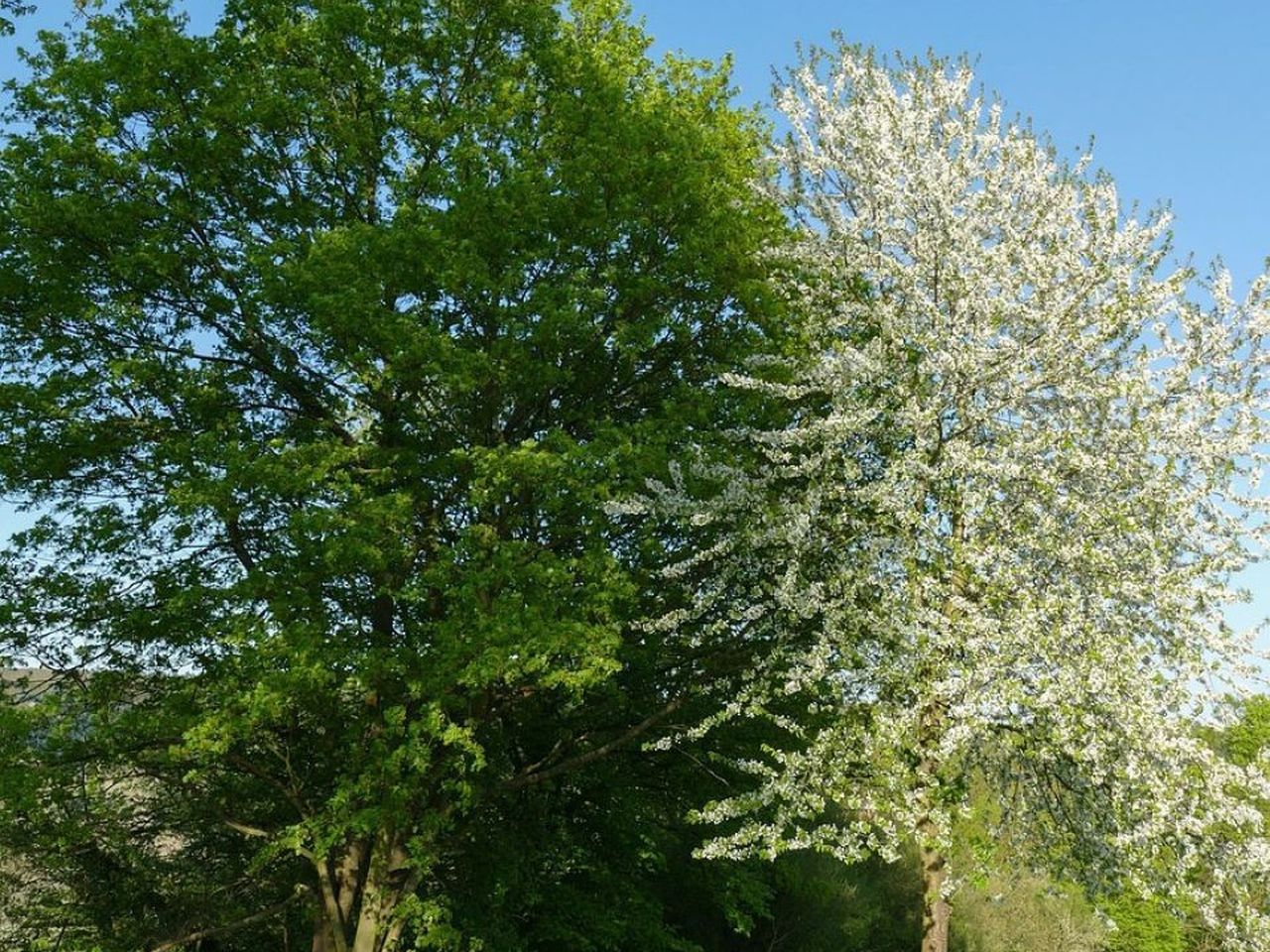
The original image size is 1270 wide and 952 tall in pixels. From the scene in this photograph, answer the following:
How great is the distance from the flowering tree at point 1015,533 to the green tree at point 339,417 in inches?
83.8

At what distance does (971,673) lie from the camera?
10.1 meters

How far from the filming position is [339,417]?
604 inches

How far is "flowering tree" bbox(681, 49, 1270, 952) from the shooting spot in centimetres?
1041

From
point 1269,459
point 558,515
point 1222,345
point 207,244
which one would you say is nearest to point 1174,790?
point 1269,459

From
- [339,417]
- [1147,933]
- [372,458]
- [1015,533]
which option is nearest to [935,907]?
[1015,533]

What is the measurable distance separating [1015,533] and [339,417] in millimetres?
9722

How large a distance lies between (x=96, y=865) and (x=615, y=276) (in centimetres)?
1146

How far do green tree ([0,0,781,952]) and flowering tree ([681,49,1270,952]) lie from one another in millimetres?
2129

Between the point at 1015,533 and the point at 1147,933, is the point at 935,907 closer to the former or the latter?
the point at 1015,533

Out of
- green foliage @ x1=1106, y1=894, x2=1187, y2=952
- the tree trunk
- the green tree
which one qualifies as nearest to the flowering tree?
the tree trunk

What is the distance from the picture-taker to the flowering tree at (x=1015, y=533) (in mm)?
10406

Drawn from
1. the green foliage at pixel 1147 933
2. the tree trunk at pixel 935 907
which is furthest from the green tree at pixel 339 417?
the green foliage at pixel 1147 933

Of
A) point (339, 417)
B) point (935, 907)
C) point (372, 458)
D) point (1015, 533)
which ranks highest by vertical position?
point (339, 417)

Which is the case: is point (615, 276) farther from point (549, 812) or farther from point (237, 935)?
point (237, 935)
